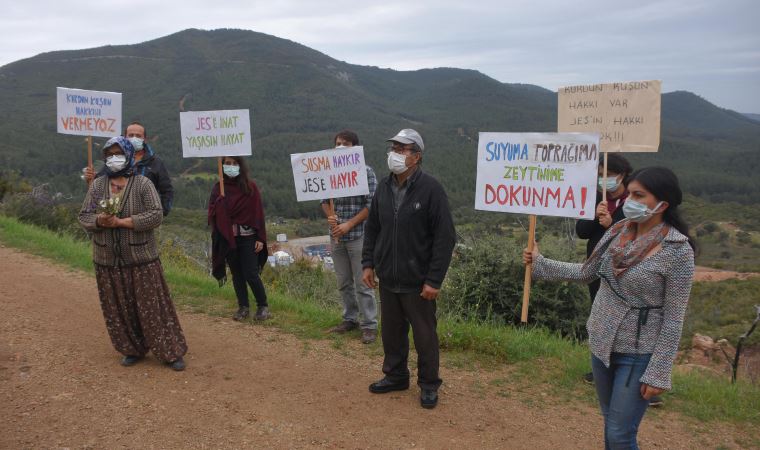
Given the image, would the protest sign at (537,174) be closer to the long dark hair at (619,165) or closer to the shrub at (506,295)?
the long dark hair at (619,165)

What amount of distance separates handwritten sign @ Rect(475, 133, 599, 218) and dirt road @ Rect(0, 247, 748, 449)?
1527 millimetres

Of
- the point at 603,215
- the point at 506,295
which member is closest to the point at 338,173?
the point at 603,215

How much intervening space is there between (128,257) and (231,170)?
5.30 ft

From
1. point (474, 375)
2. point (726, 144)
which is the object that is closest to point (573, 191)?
point (474, 375)

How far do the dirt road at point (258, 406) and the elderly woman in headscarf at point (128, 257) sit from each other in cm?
29

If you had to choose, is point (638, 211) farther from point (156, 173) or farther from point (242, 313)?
point (242, 313)

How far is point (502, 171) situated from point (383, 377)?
1929 millimetres

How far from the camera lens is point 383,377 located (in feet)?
15.9

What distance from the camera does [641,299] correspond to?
9.33 ft

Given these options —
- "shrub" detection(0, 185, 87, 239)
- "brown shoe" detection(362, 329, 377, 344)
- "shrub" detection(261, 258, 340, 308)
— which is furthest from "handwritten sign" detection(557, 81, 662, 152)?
"shrub" detection(0, 185, 87, 239)

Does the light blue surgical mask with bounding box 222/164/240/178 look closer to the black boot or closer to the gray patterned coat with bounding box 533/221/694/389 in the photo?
the black boot

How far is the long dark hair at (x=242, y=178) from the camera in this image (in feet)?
19.6

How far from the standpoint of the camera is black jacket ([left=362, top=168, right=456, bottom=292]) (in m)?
4.11

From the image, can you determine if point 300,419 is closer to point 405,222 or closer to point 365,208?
point 405,222
